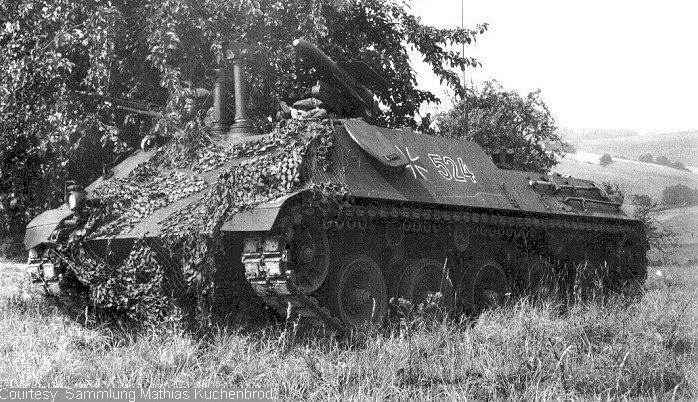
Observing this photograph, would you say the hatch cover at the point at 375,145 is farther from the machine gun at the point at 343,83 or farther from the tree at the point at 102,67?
the tree at the point at 102,67

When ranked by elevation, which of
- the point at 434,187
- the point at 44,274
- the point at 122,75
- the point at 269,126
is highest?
the point at 122,75

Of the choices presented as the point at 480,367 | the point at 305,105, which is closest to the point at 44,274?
the point at 305,105

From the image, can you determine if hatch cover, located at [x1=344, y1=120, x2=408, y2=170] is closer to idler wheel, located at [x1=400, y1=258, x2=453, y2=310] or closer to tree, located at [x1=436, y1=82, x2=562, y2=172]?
idler wheel, located at [x1=400, y1=258, x2=453, y2=310]

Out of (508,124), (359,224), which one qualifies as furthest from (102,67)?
(508,124)

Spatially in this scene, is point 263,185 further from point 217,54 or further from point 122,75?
point 122,75

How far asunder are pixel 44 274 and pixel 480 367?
16.7 ft

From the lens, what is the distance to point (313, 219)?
8.42 meters

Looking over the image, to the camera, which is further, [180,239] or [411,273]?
[411,273]

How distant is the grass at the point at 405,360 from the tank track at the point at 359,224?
33 cm

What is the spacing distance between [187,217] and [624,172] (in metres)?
19.4

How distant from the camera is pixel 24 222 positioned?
14680 millimetres

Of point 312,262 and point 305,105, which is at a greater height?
point 305,105

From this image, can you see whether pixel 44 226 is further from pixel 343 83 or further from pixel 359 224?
pixel 343 83

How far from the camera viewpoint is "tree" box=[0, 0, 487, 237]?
43.0ft
